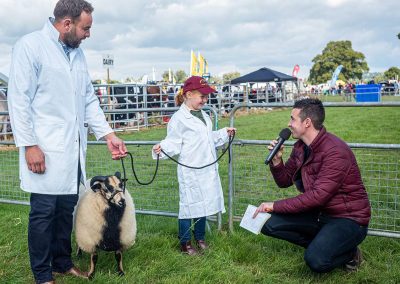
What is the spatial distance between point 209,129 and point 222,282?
143 cm

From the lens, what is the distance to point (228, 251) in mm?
4148

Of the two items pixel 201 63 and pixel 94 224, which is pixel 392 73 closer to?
pixel 201 63

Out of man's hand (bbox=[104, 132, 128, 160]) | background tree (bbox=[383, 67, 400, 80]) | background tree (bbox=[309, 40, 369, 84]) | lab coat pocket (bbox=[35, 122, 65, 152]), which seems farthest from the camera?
background tree (bbox=[383, 67, 400, 80])

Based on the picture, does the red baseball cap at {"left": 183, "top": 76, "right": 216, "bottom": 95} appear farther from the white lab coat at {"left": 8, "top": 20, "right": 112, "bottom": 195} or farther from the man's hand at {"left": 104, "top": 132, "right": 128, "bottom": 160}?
the white lab coat at {"left": 8, "top": 20, "right": 112, "bottom": 195}

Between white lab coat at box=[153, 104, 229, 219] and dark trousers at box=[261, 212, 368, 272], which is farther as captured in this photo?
white lab coat at box=[153, 104, 229, 219]

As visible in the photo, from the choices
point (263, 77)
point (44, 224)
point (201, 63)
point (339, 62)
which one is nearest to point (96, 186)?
point (44, 224)

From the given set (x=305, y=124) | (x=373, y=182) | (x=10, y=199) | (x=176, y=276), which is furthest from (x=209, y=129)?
(x=10, y=199)

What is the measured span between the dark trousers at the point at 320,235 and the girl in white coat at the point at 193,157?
65 centimetres

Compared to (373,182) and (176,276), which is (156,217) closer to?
(176,276)

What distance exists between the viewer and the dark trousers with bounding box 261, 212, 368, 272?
11.3ft

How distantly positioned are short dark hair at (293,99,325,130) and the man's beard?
1839 millimetres

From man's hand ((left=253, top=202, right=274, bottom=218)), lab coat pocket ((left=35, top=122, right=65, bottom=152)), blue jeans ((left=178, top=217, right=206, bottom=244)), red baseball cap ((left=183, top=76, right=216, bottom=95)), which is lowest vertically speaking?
blue jeans ((left=178, top=217, right=206, bottom=244))

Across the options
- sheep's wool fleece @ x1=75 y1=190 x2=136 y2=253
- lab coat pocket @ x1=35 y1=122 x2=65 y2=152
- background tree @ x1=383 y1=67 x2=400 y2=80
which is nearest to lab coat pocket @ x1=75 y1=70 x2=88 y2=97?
lab coat pocket @ x1=35 y1=122 x2=65 y2=152

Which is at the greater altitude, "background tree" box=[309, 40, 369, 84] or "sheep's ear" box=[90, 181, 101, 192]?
"background tree" box=[309, 40, 369, 84]
